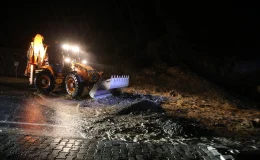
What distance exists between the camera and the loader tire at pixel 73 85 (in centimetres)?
1160

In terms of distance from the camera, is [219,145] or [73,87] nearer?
[219,145]

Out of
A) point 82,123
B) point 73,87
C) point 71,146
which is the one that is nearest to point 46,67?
point 73,87

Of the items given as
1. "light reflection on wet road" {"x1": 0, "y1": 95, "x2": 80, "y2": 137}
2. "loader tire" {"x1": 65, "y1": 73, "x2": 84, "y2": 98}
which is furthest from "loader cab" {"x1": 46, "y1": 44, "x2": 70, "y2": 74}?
"light reflection on wet road" {"x1": 0, "y1": 95, "x2": 80, "y2": 137}

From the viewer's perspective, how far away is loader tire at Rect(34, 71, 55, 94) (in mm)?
12604

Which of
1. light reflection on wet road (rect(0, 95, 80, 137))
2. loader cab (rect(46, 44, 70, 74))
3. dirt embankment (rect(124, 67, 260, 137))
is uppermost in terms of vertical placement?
loader cab (rect(46, 44, 70, 74))

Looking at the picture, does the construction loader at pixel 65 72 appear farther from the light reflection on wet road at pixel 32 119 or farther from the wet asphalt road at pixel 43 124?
the light reflection on wet road at pixel 32 119

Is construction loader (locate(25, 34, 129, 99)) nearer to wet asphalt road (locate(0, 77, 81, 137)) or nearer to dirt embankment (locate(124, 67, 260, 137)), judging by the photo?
wet asphalt road (locate(0, 77, 81, 137))

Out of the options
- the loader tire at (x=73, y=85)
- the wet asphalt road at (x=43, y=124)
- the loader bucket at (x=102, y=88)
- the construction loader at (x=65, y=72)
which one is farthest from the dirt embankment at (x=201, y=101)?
the loader tire at (x=73, y=85)

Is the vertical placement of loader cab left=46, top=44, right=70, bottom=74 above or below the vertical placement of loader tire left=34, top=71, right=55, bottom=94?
above

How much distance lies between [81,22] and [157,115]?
2413cm

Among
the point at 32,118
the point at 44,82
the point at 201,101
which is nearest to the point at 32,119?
the point at 32,118

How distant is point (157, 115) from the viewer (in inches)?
326

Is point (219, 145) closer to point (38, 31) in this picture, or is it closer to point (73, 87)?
point (73, 87)

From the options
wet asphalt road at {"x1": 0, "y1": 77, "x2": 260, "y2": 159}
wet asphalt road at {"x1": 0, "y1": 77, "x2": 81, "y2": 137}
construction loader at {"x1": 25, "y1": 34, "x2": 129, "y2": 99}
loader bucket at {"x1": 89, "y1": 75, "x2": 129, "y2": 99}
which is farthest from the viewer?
construction loader at {"x1": 25, "y1": 34, "x2": 129, "y2": 99}
